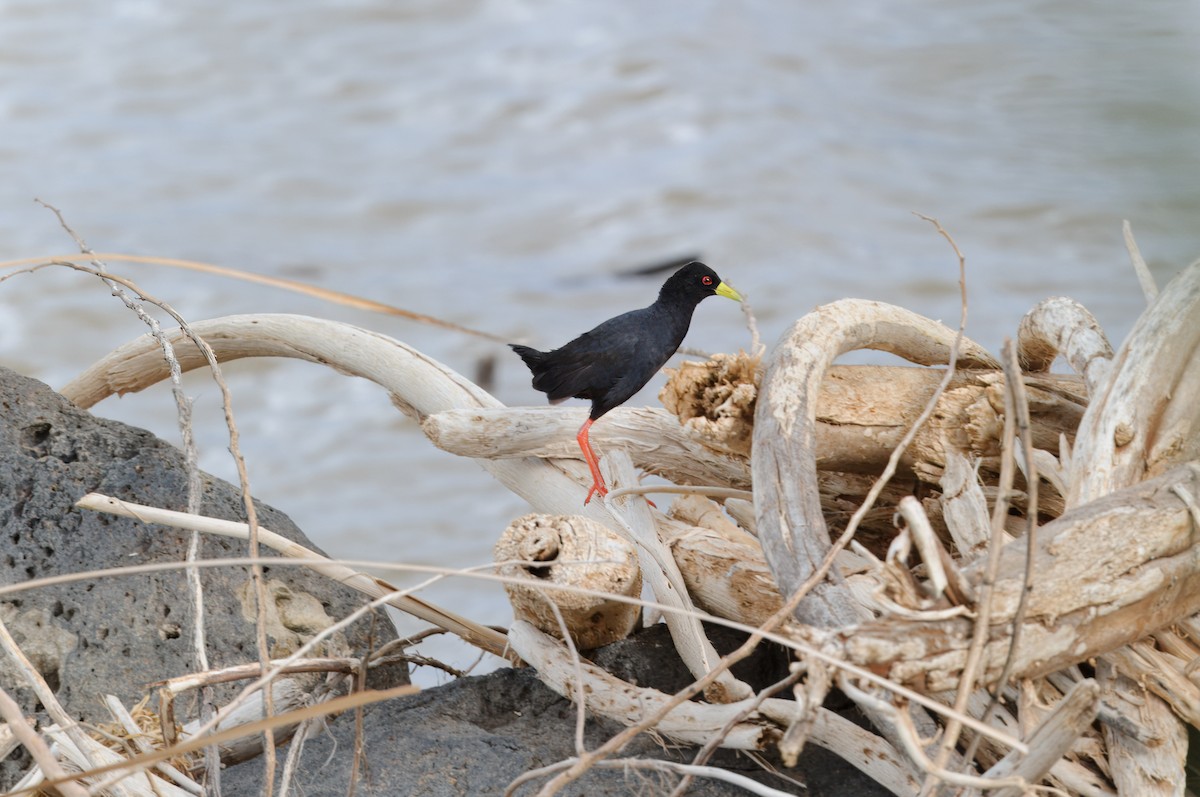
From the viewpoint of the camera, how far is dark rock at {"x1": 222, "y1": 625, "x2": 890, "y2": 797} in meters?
1.91

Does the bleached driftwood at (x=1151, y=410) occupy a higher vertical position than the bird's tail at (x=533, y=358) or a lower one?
higher

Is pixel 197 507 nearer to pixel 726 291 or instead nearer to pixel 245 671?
pixel 245 671

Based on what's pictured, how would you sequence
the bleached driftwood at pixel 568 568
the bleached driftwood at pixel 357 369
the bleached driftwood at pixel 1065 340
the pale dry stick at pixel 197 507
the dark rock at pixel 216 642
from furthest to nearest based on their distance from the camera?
the bleached driftwood at pixel 357 369 < the bleached driftwood at pixel 1065 340 < the bleached driftwood at pixel 568 568 < the dark rock at pixel 216 642 < the pale dry stick at pixel 197 507

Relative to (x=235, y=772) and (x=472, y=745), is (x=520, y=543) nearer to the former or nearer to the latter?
(x=472, y=745)

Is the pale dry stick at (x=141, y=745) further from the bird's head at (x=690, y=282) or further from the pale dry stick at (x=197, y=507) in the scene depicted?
the bird's head at (x=690, y=282)

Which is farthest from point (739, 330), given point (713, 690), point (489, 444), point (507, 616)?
point (713, 690)

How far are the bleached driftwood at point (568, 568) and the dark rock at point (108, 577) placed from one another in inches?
18.7

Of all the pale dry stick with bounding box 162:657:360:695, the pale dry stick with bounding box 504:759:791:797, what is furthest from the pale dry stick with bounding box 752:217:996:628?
the pale dry stick with bounding box 162:657:360:695

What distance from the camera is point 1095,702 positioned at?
1.30 metres

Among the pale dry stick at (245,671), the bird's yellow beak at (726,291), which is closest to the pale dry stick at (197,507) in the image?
the pale dry stick at (245,671)

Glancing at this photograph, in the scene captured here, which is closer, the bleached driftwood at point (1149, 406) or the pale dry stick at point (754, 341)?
the bleached driftwood at point (1149, 406)

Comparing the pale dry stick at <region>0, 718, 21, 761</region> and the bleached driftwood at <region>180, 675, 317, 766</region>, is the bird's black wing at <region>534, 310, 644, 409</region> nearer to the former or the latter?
the bleached driftwood at <region>180, 675, 317, 766</region>

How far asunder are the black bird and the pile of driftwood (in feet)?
0.20

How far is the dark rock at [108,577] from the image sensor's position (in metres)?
2.25
